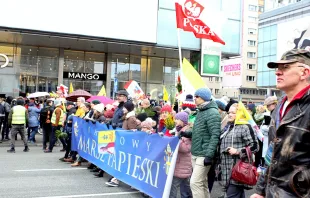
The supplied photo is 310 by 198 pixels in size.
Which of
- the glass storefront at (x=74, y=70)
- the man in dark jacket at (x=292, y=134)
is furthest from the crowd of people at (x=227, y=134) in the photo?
the glass storefront at (x=74, y=70)

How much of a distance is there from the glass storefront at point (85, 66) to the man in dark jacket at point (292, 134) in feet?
81.7

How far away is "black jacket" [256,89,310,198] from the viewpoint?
7.75 feet

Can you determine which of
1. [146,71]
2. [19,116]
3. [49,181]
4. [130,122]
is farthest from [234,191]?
[146,71]

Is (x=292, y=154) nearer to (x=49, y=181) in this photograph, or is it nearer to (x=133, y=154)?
(x=133, y=154)

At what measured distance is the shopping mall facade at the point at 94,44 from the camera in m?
21.7

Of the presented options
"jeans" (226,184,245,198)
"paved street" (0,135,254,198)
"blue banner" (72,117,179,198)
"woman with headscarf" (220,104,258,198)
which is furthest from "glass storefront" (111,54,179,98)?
"jeans" (226,184,245,198)

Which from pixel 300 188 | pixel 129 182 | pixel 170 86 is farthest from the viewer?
pixel 170 86

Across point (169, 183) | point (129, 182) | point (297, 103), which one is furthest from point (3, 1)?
point (297, 103)

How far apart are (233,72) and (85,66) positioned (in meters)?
11.0

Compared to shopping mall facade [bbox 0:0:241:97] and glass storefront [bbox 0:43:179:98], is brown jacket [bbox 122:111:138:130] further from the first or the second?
glass storefront [bbox 0:43:179:98]

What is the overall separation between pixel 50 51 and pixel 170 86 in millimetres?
9454

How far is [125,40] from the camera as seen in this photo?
2306 cm

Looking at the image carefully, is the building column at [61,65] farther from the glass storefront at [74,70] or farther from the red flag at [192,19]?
the red flag at [192,19]

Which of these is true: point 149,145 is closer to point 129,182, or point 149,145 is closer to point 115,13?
point 129,182
